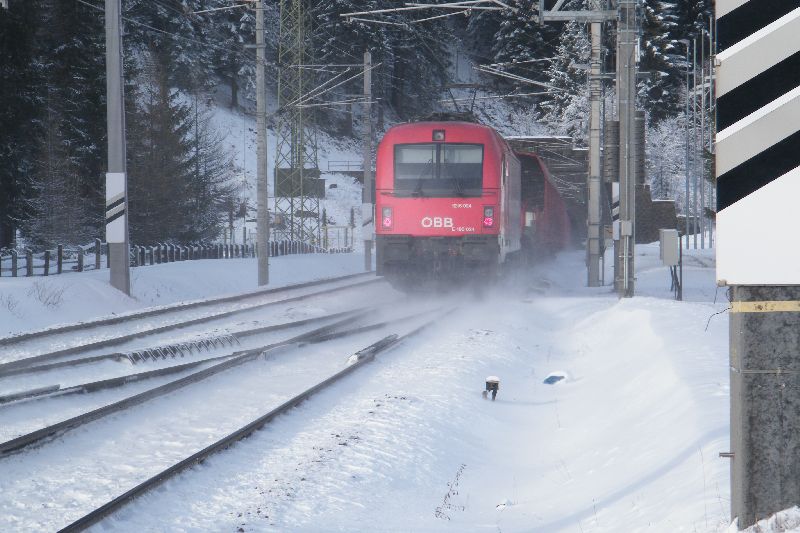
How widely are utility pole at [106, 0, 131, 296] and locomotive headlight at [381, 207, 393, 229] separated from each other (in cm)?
475

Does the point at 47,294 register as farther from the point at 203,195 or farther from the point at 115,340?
the point at 203,195

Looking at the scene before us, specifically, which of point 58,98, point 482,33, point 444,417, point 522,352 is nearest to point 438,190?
point 522,352

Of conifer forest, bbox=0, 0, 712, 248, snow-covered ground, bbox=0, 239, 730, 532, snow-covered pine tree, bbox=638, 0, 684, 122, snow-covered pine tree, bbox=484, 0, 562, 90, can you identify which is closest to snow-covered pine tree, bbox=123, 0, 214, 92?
conifer forest, bbox=0, 0, 712, 248

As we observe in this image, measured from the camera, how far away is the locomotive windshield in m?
18.8

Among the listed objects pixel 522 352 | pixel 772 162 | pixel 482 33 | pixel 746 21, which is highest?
pixel 482 33

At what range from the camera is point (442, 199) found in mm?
18844

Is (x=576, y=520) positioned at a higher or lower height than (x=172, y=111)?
lower

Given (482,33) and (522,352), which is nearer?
(522,352)

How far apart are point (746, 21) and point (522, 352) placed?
32.2 ft

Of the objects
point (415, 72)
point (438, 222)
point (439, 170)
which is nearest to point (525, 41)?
point (415, 72)

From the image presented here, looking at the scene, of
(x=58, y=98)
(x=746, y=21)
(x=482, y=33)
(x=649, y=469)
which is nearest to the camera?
(x=746, y=21)

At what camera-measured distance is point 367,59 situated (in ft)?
107

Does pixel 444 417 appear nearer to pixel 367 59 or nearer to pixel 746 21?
pixel 746 21

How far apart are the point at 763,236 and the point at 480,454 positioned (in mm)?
4434
